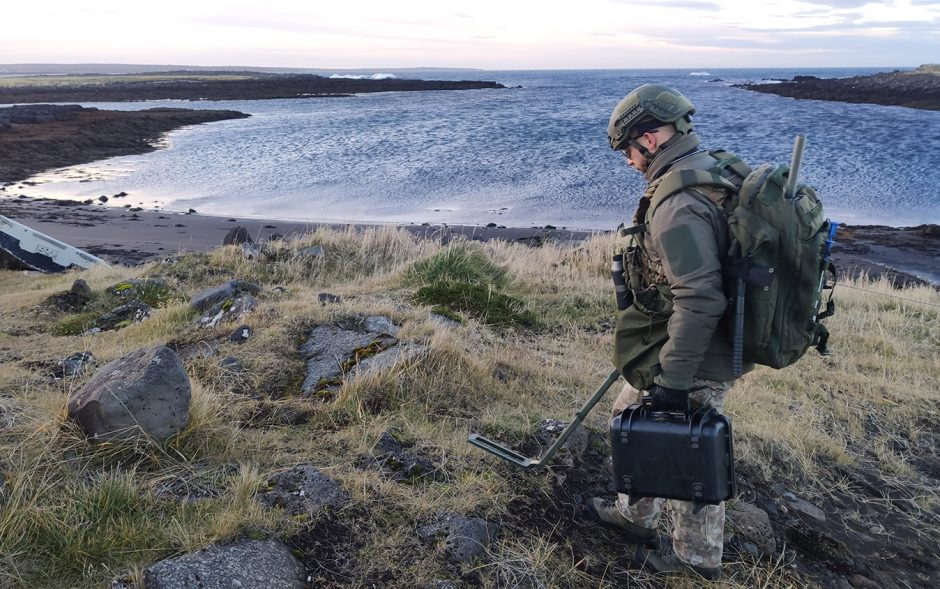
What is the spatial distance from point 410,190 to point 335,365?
20.8 m

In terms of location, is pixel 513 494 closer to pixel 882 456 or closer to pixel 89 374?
pixel 882 456

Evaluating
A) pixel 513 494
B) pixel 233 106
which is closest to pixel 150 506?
pixel 513 494

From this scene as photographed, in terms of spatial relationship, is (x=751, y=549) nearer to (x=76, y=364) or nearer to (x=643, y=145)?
(x=643, y=145)

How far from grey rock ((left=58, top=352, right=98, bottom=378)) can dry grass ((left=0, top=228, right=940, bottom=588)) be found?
18cm

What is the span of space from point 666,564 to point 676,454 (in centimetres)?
68

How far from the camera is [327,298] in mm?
7152

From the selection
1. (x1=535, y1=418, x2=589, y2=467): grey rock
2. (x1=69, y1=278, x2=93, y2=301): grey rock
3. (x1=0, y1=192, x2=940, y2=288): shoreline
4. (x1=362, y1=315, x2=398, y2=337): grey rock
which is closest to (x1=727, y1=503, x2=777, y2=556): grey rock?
(x1=535, y1=418, x2=589, y2=467): grey rock

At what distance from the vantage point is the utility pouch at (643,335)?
9.99 feet

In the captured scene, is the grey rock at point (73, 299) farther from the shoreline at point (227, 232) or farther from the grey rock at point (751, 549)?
the grey rock at point (751, 549)

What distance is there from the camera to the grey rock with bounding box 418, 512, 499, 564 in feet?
10.3

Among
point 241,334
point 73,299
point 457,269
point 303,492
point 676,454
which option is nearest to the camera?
point 676,454

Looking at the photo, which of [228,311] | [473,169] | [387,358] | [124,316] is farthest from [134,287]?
[473,169]

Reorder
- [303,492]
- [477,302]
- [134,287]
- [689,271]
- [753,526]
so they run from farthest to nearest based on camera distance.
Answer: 1. [134,287]
2. [477,302]
3. [753,526]
4. [303,492]
5. [689,271]

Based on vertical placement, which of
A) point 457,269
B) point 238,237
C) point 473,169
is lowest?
point 473,169
